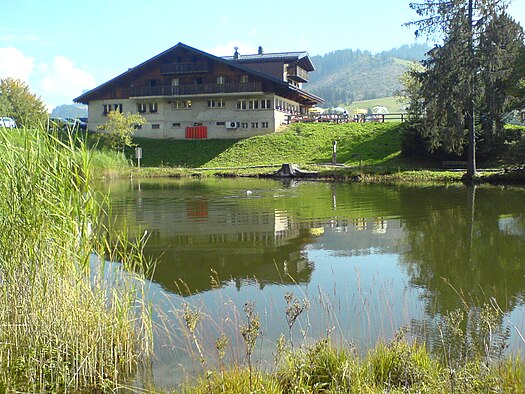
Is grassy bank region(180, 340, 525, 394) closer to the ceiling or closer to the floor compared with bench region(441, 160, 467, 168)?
closer to the floor

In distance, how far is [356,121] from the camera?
53656 millimetres

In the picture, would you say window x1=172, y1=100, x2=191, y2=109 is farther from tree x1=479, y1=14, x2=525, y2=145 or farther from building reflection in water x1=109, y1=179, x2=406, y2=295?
building reflection in water x1=109, y1=179, x2=406, y2=295

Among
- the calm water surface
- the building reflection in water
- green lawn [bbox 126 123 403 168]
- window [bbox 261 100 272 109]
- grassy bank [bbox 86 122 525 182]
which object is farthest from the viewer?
window [bbox 261 100 272 109]

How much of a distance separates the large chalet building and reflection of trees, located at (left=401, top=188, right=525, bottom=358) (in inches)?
1353

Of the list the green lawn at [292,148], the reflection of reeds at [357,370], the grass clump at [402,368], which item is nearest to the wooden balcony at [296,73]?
the green lawn at [292,148]

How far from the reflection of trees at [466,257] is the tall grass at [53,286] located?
3903 millimetres

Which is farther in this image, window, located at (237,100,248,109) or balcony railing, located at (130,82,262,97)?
window, located at (237,100,248,109)

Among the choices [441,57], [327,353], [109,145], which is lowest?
[327,353]

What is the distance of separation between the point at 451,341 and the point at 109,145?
1801 inches

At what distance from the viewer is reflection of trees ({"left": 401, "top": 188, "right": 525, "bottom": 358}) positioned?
8.13 meters

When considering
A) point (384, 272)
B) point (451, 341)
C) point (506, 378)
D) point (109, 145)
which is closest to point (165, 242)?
point (384, 272)

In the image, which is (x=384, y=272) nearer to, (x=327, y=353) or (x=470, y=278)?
(x=470, y=278)

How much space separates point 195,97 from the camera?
55656 millimetres

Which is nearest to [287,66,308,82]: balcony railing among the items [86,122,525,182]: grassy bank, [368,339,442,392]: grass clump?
[86,122,525,182]: grassy bank
